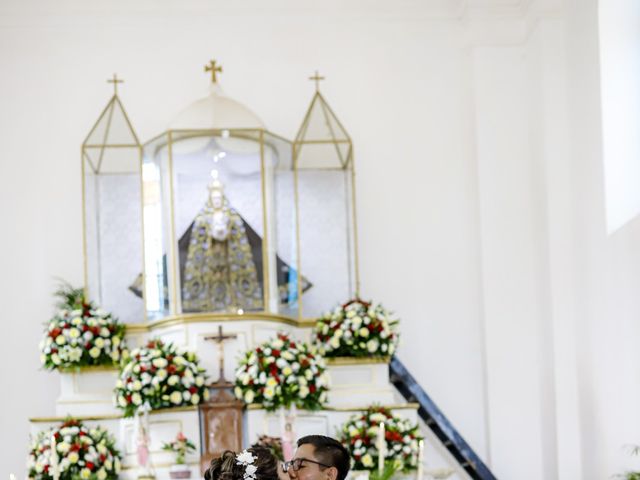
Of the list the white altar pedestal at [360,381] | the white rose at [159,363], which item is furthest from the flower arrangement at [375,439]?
the white rose at [159,363]

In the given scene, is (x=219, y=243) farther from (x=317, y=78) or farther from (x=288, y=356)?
(x=317, y=78)

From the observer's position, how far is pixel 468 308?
1412 cm

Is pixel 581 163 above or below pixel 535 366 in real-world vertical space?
above

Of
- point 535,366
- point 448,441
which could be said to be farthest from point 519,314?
point 448,441

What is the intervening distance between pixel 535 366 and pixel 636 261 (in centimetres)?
230

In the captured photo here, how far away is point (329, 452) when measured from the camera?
589 centimetres

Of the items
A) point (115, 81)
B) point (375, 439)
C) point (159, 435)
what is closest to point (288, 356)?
point (375, 439)

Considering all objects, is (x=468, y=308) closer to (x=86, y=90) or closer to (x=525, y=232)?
(x=525, y=232)

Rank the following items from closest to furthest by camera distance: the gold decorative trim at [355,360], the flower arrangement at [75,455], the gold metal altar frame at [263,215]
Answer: the flower arrangement at [75,455], the gold decorative trim at [355,360], the gold metal altar frame at [263,215]

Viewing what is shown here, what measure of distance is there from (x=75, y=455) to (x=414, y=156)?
16.3 ft

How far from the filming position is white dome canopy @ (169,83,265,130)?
13242mm

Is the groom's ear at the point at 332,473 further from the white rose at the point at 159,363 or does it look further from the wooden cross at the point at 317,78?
the wooden cross at the point at 317,78

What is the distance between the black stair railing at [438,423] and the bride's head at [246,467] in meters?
7.73

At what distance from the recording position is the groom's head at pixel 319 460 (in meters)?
5.80
